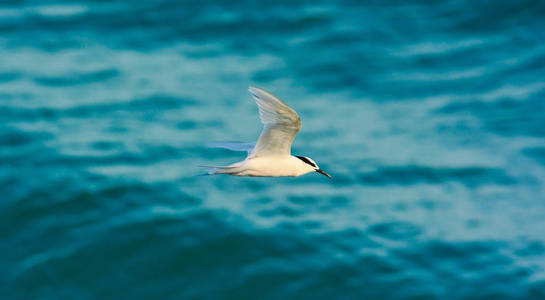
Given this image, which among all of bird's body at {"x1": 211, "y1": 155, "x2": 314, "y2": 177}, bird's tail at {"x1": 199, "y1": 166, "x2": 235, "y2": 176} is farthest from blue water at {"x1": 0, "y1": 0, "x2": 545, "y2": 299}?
bird's tail at {"x1": 199, "y1": 166, "x2": 235, "y2": 176}

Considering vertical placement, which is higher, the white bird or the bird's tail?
the white bird

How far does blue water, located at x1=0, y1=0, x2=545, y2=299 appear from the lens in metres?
19.2

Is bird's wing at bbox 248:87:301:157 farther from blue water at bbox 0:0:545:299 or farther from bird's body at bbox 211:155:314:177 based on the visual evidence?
blue water at bbox 0:0:545:299

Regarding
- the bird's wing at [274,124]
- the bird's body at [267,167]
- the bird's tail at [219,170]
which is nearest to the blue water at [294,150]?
the bird's body at [267,167]

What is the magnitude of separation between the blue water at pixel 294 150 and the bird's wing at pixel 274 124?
9.53 m

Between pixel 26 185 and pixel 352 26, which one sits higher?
pixel 352 26

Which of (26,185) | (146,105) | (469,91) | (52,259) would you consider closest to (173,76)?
(146,105)

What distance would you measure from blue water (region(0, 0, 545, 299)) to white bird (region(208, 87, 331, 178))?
9275mm

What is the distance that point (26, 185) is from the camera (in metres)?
21.0

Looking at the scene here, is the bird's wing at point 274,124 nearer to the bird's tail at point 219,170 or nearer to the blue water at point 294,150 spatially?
the bird's tail at point 219,170

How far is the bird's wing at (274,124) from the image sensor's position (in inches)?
341

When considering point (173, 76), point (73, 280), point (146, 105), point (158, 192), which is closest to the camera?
point (73, 280)

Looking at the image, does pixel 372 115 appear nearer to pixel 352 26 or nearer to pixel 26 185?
pixel 352 26

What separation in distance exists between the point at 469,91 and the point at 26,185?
14.7 metres
